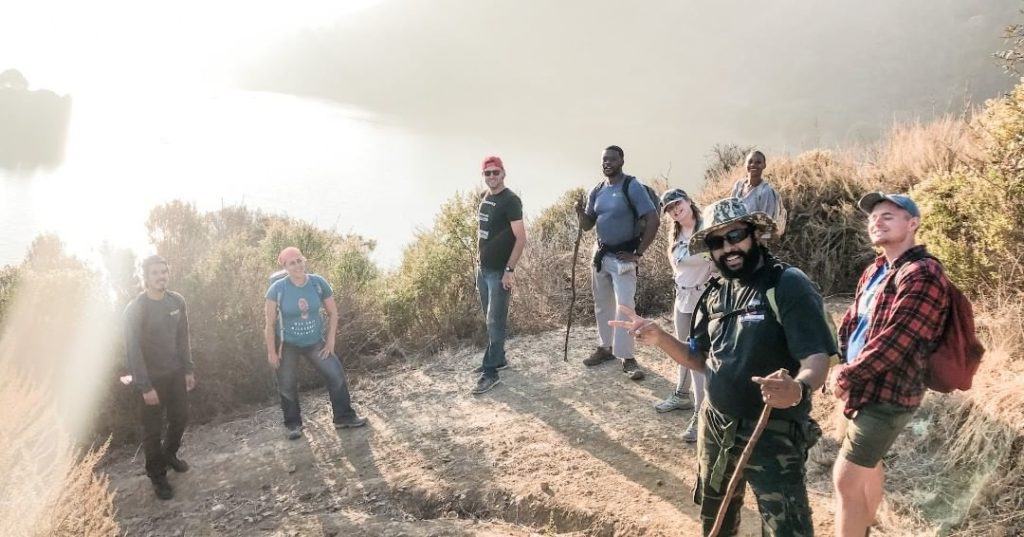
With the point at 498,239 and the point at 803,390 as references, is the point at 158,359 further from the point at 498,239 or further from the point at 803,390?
the point at 803,390

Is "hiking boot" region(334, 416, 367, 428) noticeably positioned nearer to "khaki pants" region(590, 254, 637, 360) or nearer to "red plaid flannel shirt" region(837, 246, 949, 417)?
"khaki pants" region(590, 254, 637, 360)

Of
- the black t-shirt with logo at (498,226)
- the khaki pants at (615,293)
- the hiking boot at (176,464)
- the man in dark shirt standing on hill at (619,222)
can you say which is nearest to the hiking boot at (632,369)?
the khaki pants at (615,293)

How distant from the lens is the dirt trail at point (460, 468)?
4066mm

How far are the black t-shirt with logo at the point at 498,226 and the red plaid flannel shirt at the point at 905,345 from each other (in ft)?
11.5

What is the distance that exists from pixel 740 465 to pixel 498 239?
12.2 ft

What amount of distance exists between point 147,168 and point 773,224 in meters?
43.4

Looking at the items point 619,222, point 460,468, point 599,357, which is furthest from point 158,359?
point 599,357

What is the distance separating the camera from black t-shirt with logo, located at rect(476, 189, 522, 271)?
18.6 ft

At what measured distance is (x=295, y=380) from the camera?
5.82 meters

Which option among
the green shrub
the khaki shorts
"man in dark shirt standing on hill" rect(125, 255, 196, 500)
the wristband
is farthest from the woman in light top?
the green shrub

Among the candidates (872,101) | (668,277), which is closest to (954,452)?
(668,277)

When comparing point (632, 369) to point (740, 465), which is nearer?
point (740, 465)

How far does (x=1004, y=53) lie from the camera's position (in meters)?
4.54

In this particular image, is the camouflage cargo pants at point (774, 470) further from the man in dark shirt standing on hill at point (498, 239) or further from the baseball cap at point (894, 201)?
the man in dark shirt standing on hill at point (498, 239)
